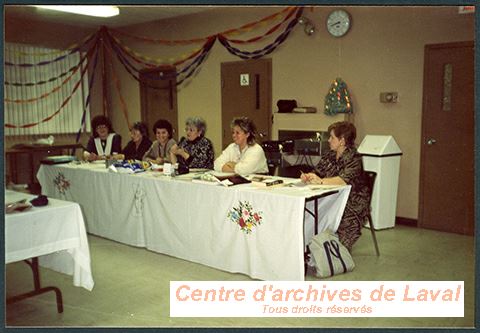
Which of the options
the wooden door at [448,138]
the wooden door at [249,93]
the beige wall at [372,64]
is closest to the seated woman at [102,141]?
the wooden door at [249,93]

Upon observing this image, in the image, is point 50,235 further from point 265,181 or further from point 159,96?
point 159,96

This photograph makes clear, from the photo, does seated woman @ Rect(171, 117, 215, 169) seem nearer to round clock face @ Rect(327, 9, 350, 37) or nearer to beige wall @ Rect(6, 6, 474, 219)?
beige wall @ Rect(6, 6, 474, 219)

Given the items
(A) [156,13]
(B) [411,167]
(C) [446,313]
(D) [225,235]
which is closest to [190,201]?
(D) [225,235]

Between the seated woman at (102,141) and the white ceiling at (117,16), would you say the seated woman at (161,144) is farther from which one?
the white ceiling at (117,16)

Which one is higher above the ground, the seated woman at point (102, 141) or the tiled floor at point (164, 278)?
the seated woman at point (102, 141)

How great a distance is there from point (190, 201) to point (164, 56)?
3.84 meters

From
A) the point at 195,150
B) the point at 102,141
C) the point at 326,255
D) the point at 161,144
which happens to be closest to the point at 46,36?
the point at 102,141

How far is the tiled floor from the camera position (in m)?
2.63

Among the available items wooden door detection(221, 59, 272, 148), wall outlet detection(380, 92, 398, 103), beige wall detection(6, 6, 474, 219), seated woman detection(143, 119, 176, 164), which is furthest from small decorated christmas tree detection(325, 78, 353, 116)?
seated woman detection(143, 119, 176, 164)

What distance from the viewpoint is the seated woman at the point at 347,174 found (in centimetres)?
338

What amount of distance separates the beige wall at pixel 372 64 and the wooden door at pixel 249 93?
13 cm

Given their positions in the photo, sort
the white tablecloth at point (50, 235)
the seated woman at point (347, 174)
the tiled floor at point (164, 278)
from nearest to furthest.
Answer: the white tablecloth at point (50, 235) < the tiled floor at point (164, 278) < the seated woman at point (347, 174)

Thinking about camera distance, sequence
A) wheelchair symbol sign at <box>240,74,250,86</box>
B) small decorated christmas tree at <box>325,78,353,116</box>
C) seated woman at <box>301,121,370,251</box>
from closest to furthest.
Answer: seated woman at <box>301,121,370,251</box> < small decorated christmas tree at <box>325,78,353,116</box> < wheelchair symbol sign at <box>240,74,250,86</box>

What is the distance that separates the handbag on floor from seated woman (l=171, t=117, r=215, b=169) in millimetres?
1462
